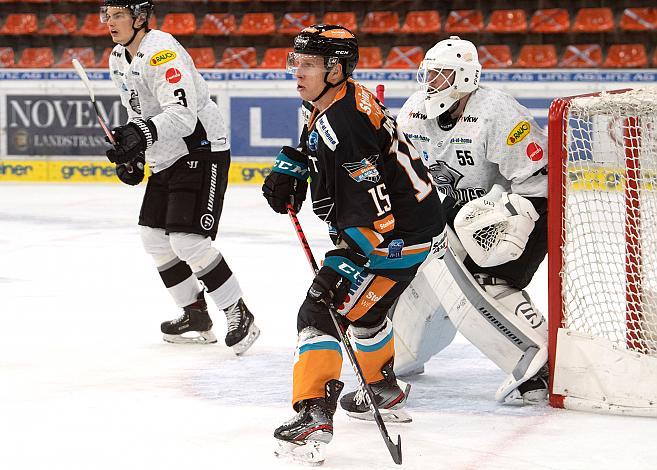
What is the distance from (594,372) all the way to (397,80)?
660cm

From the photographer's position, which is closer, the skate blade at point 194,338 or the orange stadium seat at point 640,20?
the skate blade at point 194,338

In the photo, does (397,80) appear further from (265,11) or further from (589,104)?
(589,104)

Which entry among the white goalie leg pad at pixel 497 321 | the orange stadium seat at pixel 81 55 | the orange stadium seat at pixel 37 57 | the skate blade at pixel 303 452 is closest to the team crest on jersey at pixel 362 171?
the skate blade at pixel 303 452

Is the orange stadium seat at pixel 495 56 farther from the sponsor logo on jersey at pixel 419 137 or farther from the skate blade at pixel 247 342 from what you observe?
the sponsor logo on jersey at pixel 419 137

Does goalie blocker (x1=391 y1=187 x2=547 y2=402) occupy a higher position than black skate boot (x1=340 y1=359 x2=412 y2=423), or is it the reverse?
goalie blocker (x1=391 y1=187 x2=547 y2=402)

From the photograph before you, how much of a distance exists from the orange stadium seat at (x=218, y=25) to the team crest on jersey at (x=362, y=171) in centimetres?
858

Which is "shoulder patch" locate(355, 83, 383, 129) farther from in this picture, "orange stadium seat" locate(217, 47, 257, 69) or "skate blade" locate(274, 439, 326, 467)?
"orange stadium seat" locate(217, 47, 257, 69)

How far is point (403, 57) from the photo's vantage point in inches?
408

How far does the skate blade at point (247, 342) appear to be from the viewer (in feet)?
12.3

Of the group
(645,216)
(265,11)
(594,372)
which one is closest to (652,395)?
(594,372)

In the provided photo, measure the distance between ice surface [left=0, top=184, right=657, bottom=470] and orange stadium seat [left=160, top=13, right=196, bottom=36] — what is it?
226 inches

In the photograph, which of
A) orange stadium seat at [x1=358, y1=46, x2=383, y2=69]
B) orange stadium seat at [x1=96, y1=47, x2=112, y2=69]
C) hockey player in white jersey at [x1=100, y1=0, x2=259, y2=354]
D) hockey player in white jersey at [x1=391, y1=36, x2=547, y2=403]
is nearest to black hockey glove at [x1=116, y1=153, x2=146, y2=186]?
hockey player in white jersey at [x1=100, y1=0, x2=259, y2=354]

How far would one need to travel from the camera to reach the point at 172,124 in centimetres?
361

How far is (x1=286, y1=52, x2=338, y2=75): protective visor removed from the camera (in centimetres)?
265
